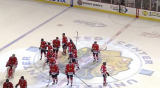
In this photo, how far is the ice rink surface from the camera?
12.2 metres

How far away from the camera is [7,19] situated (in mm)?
18094

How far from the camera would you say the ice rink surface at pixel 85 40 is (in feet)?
40.2

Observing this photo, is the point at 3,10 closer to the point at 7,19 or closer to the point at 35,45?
the point at 7,19

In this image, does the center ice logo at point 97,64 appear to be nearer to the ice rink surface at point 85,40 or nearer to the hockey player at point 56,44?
the ice rink surface at point 85,40

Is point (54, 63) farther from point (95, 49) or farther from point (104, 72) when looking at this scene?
point (95, 49)

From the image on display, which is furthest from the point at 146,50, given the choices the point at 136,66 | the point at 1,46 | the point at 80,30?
the point at 1,46

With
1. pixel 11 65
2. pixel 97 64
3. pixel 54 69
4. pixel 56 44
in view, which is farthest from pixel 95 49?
pixel 11 65

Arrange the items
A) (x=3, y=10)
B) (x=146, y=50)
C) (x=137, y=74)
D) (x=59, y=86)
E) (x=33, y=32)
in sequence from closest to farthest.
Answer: (x=59, y=86) < (x=137, y=74) < (x=146, y=50) < (x=33, y=32) < (x=3, y=10)

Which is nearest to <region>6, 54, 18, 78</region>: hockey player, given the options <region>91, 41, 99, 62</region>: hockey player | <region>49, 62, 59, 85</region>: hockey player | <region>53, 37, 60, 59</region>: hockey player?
<region>49, 62, 59, 85</region>: hockey player

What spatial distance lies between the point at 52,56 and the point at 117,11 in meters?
7.75

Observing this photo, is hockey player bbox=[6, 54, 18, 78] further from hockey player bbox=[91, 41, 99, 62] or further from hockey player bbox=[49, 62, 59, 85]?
hockey player bbox=[91, 41, 99, 62]

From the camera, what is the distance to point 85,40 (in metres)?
15.5

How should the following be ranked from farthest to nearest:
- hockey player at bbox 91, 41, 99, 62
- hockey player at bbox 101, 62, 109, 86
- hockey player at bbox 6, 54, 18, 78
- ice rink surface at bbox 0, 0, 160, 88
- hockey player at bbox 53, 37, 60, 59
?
hockey player at bbox 53, 37, 60, 59
hockey player at bbox 91, 41, 99, 62
ice rink surface at bbox 0, 0, 160, 88
hockey player at bbox 6, 54, 18, 78
hockey player at bbox 101, 62, 109, 86

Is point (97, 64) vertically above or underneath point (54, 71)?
underneath
